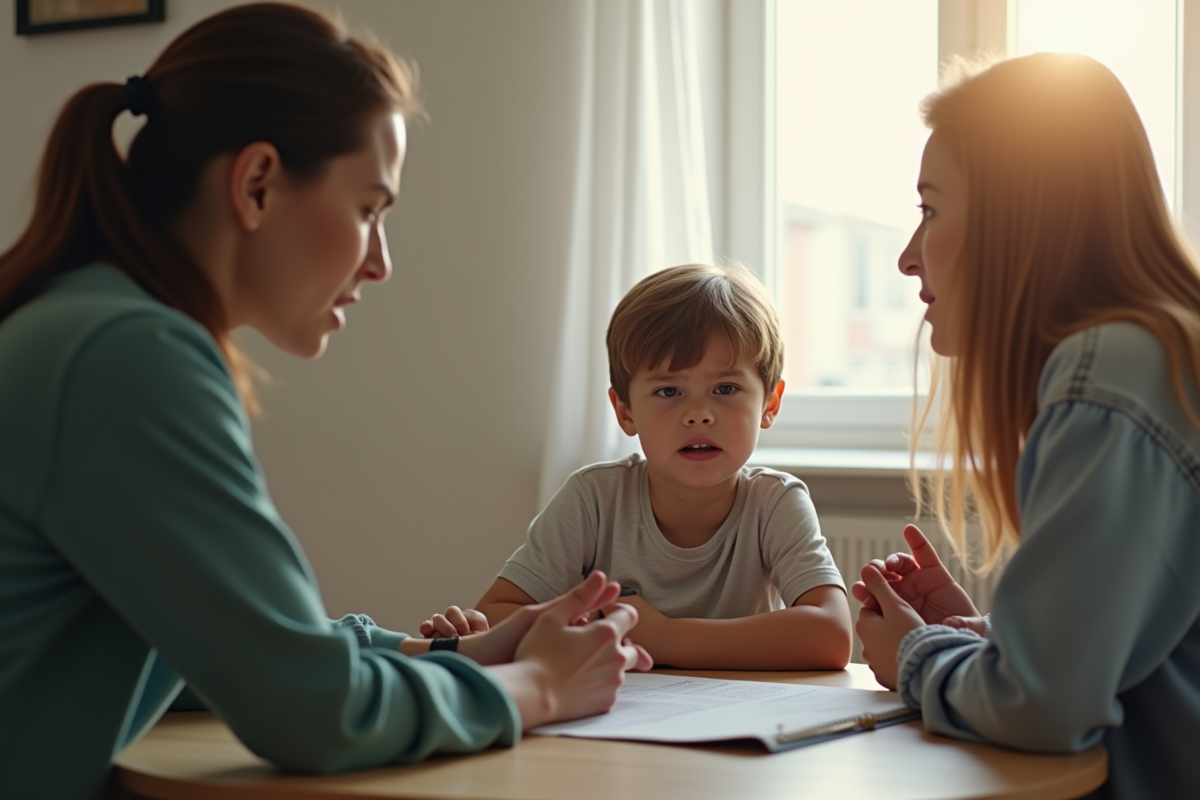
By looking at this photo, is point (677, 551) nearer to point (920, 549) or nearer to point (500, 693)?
point (920, 549)

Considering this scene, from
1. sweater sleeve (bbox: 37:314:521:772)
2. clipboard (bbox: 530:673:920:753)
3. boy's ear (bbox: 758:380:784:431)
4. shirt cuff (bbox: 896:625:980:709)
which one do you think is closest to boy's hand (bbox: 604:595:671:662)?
clipboard (bbox: 530:673:920:753)

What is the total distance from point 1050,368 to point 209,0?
2686 mm

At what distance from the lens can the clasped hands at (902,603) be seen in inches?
50.4

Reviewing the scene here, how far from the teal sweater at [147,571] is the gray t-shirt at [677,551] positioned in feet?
2.57

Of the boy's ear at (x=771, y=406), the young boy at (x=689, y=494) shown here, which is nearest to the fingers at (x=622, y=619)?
the young boy at (x=689, y=494)

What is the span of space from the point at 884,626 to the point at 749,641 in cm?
22

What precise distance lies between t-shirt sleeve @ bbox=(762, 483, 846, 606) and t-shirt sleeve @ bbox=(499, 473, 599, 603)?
0.83 feet

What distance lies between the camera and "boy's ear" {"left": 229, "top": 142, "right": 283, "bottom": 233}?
106 centimetres

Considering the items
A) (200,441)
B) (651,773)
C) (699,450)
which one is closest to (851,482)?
(699,450)

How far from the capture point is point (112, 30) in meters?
3.26

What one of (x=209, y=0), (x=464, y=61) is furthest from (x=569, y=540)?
(x=209, y=0)

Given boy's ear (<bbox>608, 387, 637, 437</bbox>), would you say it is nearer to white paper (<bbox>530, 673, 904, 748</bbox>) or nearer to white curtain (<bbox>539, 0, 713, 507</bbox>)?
white paper (<bbox>530, 673, 904, 748</bbox>)

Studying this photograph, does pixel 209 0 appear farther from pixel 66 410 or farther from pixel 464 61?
pixel 66 410

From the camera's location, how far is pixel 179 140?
42.1 inches
